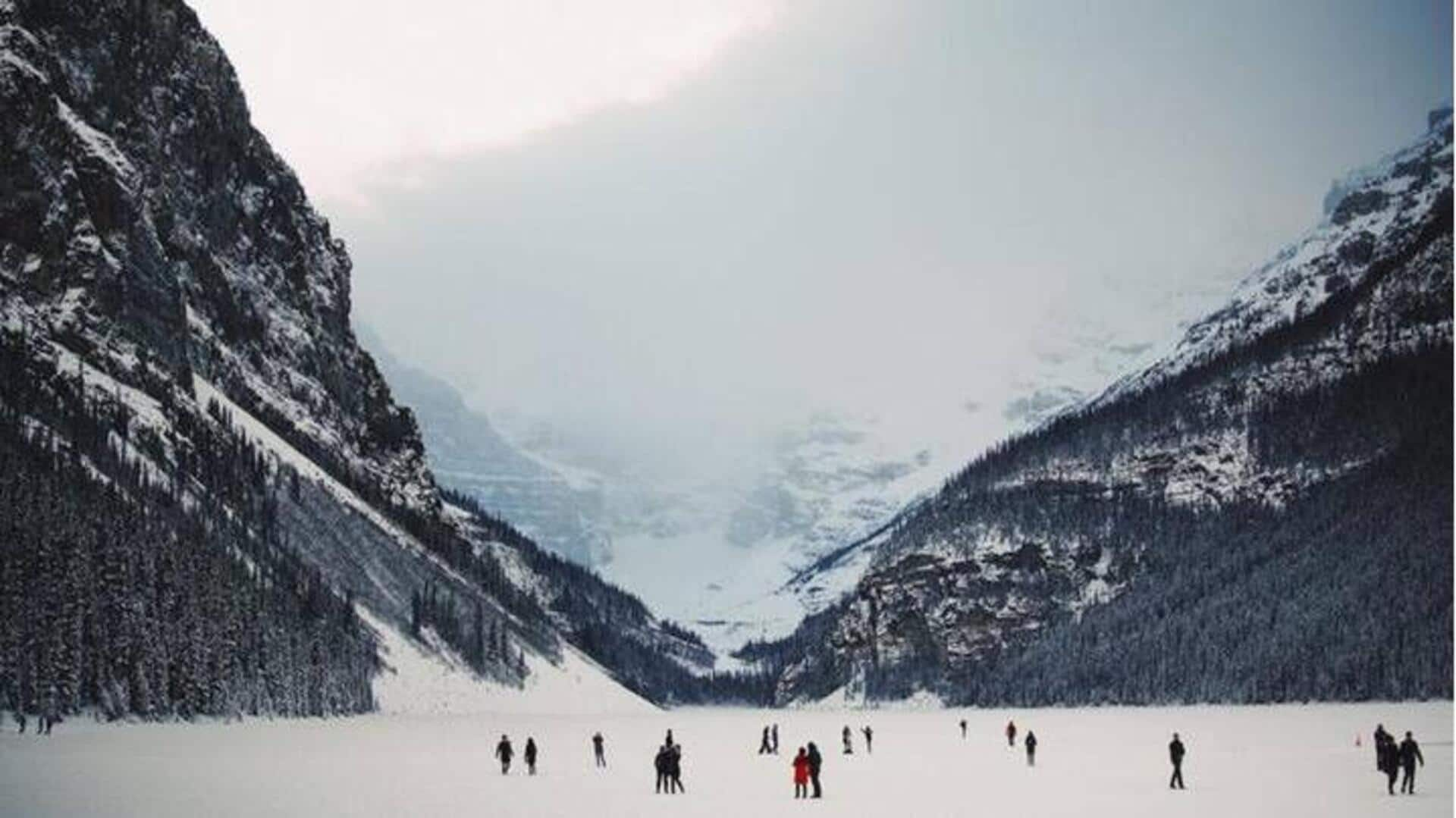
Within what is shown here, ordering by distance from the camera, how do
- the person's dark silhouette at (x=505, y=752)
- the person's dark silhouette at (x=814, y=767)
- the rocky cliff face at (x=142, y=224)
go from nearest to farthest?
the person's dark silhouette at (x=814, y=767) → the person's dark silhouette at (x=505, y=752) → the rocky cliff face at (x=142, y=224)

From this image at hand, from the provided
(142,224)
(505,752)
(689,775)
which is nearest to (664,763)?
(505,752)

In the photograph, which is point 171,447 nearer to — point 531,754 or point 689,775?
point 531,754

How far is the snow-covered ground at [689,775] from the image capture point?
138 ft

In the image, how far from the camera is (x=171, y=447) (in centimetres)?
13650

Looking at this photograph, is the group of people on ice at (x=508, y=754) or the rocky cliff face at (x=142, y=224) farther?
the rocky cliff face at (x=142, y=224)

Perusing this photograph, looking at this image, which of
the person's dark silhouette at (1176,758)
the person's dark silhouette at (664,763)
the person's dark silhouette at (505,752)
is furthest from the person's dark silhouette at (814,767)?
the person's dark silhouette at (505,752)

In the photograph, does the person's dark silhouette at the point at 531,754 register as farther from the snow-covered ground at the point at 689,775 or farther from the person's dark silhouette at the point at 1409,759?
the person's dark silhouette at the point at 1409,759

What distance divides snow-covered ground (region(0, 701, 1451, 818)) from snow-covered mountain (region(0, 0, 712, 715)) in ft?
27.1

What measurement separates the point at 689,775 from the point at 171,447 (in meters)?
91.8

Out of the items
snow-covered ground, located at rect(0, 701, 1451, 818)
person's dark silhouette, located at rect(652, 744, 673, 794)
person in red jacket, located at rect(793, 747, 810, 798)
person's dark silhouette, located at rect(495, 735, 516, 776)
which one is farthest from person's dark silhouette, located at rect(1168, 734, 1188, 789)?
person's dark silhouette, located at rect(495, 735, 516, 776)

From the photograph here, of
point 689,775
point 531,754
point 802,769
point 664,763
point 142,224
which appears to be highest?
point 142,224

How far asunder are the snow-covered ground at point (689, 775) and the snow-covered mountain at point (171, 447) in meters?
8.26

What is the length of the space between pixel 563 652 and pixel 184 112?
283 feet

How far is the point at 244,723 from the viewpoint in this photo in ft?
319
